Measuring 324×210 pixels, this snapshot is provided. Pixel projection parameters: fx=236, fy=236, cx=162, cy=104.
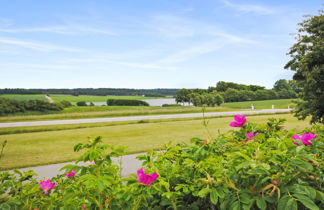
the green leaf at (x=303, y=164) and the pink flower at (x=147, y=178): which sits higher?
the green leaf at (x=303, y=164)

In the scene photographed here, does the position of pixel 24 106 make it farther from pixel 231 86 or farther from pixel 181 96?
pixel 231 86

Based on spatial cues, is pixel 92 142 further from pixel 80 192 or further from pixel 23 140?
pixel 23 140

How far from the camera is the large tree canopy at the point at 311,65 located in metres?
7.92

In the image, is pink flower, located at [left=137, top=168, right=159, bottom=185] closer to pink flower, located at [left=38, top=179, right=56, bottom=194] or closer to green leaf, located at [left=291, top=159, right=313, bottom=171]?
green leaf, located at [left=291, top=159, right=313, bottom=171]

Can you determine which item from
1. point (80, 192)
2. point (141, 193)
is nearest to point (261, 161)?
point (141, 193)

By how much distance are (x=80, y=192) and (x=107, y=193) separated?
0.15 m

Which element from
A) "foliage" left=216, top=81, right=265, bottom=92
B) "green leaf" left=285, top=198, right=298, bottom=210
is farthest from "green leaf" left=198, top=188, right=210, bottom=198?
"foliage" left=216, top=81, right=265, bottom=92

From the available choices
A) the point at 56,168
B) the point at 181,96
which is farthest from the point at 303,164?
the point at 181,96

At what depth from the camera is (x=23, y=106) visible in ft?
70.7

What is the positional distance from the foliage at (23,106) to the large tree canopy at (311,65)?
21.0 meters

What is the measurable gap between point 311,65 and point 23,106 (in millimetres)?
22316

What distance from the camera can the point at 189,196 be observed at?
4.85ft

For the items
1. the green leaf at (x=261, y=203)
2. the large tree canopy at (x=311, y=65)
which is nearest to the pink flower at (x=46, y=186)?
the green leaf at (x=261, y=203)

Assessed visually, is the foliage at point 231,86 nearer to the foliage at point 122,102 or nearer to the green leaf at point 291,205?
the foliage at point 122,102
